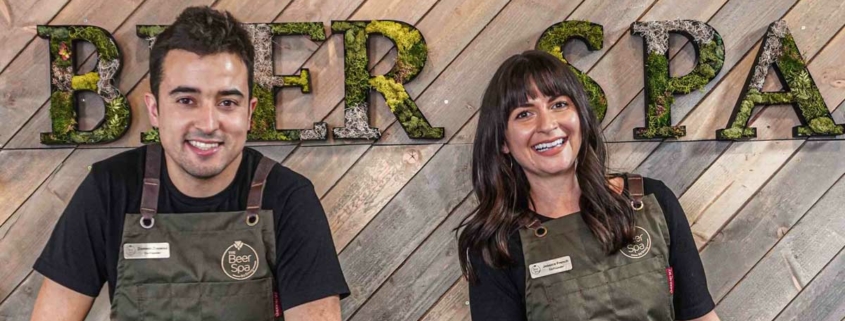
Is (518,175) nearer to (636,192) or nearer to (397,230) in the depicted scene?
(636,192)

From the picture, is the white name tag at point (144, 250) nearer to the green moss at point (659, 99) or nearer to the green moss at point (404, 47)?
the green moss at point (404, 47)

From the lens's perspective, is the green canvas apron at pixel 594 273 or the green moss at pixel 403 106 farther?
the green moss at pixel 403 106

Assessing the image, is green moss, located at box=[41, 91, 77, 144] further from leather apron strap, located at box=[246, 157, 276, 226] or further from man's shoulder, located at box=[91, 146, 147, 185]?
leather apron strap, located at box=[246, 157, 276, 226]

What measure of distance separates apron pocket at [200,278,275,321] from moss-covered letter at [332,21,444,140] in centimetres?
54

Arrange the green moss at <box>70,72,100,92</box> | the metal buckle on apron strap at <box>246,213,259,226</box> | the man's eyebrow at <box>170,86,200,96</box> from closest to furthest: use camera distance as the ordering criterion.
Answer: the man's eyebrow at <box>170,86,200,96</box>
the metal buckle on apron strap at <box>246,213,259,226</box>
the green moss at <box>70,72,100,92</box>

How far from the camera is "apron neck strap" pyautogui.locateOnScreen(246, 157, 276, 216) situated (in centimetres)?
158

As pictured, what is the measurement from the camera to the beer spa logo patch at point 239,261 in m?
1.55

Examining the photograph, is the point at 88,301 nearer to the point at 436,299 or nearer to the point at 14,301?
the point at 14,301

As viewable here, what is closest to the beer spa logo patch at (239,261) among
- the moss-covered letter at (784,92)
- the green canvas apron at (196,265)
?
the green canvas apron at (196,265)

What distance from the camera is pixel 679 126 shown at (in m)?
1.95

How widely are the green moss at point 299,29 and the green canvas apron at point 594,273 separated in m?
0.82

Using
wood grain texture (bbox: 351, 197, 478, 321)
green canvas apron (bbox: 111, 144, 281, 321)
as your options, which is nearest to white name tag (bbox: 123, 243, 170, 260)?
green canvas apron (bbox: 111, 144, 281, 321)

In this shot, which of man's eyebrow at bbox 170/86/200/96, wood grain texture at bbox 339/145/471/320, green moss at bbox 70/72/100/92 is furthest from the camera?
wood grain texture at bbox 339/145/471/320

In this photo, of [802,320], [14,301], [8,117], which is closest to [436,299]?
[802,320]
